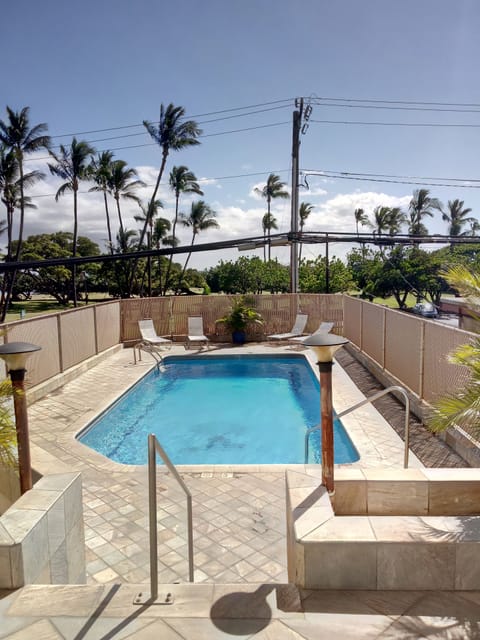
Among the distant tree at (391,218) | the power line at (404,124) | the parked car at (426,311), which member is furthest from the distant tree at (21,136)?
the distant tree at (391,218)

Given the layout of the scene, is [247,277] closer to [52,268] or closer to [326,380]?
[52,268]

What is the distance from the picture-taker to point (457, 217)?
52375 millimetres

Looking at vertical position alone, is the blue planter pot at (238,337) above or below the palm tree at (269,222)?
below

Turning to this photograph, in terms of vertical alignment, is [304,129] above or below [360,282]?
above

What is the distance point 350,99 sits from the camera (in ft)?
55.3

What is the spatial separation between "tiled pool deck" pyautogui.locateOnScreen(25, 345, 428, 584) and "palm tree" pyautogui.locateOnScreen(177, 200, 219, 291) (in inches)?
1224

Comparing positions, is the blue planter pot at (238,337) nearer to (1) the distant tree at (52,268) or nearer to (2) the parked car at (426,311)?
(2) the parked car at (426,311)

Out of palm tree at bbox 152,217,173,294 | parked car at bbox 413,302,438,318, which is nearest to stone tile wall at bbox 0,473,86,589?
parked car at bbox 413,302,438,318

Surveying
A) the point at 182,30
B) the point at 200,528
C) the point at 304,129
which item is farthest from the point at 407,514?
the point at 304,129

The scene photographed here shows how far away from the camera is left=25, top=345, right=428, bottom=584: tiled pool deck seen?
3461mm

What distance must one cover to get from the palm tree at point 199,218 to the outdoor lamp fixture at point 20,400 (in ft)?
113

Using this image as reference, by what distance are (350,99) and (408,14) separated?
22.3 ft

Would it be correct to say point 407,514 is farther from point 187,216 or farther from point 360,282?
point 360,282

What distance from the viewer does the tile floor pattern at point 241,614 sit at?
2.08 meters
